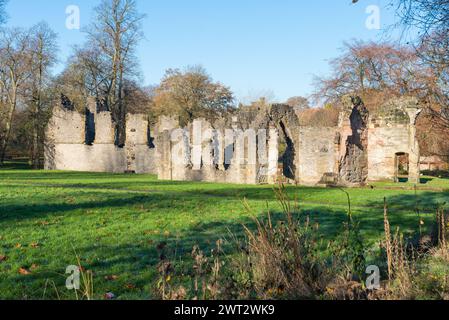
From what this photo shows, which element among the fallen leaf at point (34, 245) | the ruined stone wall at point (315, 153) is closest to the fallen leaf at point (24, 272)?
the fallen leaf at point (34, 245)

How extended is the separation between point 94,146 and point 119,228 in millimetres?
32306

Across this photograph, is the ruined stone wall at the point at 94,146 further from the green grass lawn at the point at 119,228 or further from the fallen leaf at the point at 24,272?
the fallen leaf at the point at 24,272

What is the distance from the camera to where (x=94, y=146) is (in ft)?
134

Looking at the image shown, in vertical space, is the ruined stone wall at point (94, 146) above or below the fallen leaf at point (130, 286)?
above

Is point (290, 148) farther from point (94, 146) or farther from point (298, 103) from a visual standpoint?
point (298, 103)

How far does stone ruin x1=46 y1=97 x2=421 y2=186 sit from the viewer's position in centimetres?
2458

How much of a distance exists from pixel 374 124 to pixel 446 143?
10.4 metres

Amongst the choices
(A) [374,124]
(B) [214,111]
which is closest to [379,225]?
(A) [374,124]

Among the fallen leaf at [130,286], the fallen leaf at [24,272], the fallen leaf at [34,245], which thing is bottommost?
the fallen leaf at [130,286]

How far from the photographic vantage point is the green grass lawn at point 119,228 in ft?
20.3

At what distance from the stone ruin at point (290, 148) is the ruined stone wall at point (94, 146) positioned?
0.19m

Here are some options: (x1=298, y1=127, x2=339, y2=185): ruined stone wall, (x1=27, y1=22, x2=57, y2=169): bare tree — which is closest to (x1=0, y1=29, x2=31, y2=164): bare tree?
(x1=27, y1=22, x2=57, y2=169): bare tree

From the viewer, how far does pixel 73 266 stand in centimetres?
661

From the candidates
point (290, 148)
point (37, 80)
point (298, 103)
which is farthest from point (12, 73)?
point (298, 103)
